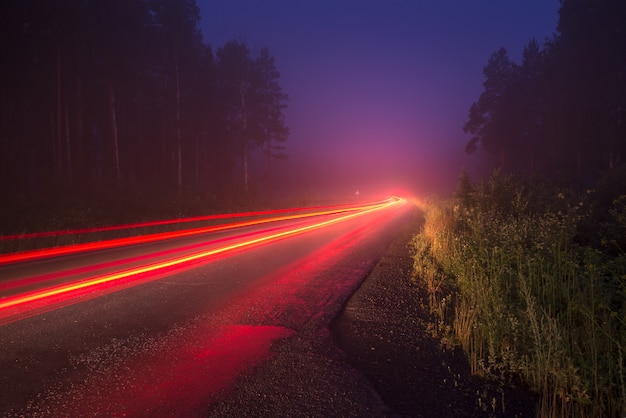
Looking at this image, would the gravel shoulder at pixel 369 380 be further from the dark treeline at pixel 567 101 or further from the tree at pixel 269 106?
the tree at pixel 269 106

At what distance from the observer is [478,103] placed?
40.1 meters

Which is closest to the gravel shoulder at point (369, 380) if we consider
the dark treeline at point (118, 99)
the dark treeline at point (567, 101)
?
the dark treeline at point (118, 99)

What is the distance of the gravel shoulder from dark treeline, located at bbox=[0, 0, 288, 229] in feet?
57.0

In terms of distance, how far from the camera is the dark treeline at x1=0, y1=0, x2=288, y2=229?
62.4 feet

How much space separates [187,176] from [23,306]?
3726 cm

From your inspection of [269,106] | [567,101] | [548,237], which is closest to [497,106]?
[567,101]

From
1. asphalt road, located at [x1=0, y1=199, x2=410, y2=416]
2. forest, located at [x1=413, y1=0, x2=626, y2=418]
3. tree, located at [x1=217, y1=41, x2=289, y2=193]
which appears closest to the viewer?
asphalt road, located at [x1=0, y1=199, x2=410, y2=416]

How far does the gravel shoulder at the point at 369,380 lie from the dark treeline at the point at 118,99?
17.4 m

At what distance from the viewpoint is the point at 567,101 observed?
27281 mm

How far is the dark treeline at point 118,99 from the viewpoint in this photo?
19016 millimetres

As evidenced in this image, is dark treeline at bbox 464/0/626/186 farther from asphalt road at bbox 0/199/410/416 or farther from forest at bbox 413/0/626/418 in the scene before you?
asphalt road at bbox 0/199/410/416

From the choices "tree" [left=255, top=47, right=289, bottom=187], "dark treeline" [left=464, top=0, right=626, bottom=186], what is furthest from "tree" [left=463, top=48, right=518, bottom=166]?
"tree" [left=255, top=47, right=289, bottom=187]

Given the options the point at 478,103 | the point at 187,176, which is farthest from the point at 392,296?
the point at 478,103

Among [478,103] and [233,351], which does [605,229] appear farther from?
[478,103]
